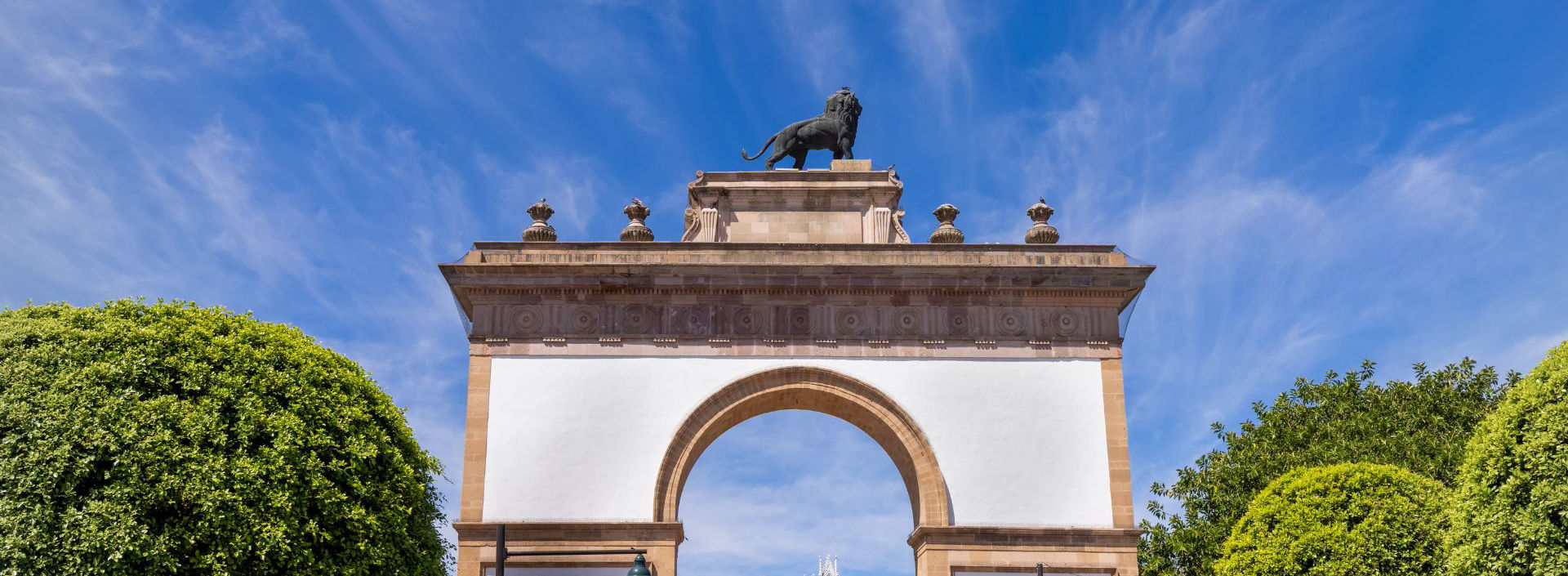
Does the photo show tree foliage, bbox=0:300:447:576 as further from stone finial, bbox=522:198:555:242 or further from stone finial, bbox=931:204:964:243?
stone finial, bbox=931:204:964:243

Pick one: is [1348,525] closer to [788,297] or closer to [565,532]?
[788,297]

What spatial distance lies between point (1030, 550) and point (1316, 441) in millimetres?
9422

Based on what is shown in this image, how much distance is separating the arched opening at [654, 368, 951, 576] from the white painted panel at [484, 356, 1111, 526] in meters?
0.15

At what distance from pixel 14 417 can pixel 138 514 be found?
1.73 metres

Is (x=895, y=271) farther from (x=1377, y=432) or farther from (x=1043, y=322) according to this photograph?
(x=1377, y=432)

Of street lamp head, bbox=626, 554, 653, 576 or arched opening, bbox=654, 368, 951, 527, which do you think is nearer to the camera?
street lamp head, bbox=626, 554, 653, 576

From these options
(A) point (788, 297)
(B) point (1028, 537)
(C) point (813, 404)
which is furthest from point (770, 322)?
(B) point (1028, 537)

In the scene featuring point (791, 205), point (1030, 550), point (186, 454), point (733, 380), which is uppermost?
point (791, 205)

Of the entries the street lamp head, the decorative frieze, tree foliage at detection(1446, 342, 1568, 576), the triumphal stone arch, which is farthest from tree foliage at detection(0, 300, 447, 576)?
tree foliage at detection(1446, 342, 1568, 576)

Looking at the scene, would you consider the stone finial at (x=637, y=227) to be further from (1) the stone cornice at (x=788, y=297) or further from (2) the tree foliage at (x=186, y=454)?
(2) the tree foliage at (x=186, y=454)

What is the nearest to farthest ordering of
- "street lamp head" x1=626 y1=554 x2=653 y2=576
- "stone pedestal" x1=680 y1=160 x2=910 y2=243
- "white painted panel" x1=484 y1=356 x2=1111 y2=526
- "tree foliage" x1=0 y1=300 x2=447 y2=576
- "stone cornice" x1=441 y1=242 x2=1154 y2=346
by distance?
1. "street lamp head" x1=626 y1=554 x2=653 y2=576
2. "tree foliage" x1=0 y1=300 x2=447 y2=576
3. "white painted panel" x1=484 y1=356 x2=1111 y2=526
4. "stone cornice" x1=441 y1=242 x2=1154 y2=346
5. "stone pedestal" x1=680 y1=160 x2=910 y2=243

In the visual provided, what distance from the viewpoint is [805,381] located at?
19.2 meters

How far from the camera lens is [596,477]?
18625mm

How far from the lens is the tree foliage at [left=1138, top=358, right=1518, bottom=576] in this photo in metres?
23.4
